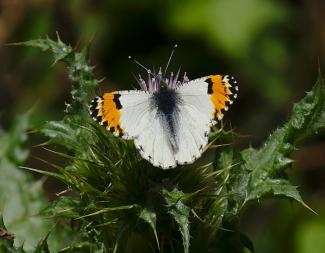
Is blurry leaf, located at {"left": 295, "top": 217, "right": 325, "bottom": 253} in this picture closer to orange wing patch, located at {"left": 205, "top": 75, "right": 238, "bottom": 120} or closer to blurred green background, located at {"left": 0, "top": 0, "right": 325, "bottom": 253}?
blurred green background, located at {"left": 0, "top": 0, "right": 325, "bottom": 253}

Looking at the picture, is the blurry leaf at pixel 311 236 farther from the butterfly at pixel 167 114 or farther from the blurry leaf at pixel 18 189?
the butterfly at pixel 167 114

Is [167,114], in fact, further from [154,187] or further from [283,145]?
[283,145]

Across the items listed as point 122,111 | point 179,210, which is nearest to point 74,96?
point 122,111

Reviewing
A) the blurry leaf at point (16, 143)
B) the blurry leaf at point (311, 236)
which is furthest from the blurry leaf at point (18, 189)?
the blurry leaf at point (311, 236)

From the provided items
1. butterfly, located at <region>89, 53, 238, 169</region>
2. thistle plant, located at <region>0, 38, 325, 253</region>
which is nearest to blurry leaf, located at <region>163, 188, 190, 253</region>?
thistle plant, located at <region>0, 38, 325, 253</region>

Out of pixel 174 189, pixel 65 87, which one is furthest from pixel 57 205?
pixel 65 87

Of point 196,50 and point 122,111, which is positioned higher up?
point 122,111
